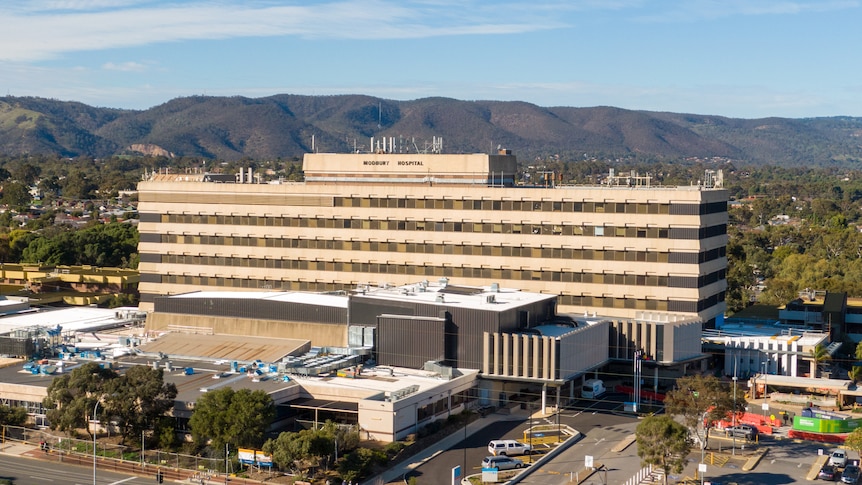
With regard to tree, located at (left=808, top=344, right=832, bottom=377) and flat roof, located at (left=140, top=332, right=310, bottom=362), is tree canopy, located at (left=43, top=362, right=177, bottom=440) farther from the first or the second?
tree, located at (left=808, top=344, right=832, bottom=377)

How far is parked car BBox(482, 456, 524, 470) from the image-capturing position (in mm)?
78062

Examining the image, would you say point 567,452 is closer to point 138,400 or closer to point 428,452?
point 428,452

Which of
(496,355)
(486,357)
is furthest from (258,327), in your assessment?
(496,355)

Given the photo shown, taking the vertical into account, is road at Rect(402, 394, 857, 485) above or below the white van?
below

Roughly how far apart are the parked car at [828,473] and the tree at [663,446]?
33.7ft

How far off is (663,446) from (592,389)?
25.1 m

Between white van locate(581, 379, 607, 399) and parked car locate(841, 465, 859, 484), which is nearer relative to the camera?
parked car locate(841, 465, 859, 484)

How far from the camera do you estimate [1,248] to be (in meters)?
194

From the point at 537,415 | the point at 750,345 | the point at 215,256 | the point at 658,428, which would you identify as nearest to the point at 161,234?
the point at 215,256

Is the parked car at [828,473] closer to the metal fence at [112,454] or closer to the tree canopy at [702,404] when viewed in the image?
the tree canopy at [702,404]

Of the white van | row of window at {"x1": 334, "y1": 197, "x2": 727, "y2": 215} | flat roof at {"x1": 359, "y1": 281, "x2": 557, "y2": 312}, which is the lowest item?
the white van

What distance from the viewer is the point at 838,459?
81.1 m

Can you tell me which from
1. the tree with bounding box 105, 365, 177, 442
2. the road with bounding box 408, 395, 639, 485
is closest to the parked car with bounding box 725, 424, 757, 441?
the road with bounding box 408, 395, 639, 485

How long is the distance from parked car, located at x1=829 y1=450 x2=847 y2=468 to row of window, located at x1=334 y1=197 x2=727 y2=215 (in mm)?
33643
